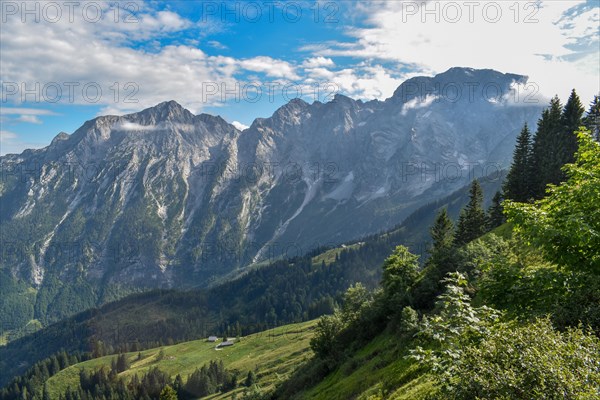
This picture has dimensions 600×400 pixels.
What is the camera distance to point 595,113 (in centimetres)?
7500

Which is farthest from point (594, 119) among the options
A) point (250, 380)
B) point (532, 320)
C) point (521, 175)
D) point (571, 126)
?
point (250, 380)

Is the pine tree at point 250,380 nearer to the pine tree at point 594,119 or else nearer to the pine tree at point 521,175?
the pine tree at point 521,175

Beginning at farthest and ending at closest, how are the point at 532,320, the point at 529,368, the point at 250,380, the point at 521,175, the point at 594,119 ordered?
1. the point at 250,380
2. the point at 521,175
3. the point at 594,119
4. the point at 532,320
5. the point at 529,368

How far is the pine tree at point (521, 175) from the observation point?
79.7 meters

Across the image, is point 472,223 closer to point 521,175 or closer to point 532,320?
point 521,175

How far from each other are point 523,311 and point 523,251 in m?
29.6

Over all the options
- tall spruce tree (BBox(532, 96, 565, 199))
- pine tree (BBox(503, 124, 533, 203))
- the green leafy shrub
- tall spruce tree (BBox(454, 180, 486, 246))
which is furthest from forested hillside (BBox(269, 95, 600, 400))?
pine tree (BBox(503, 124, 533, 203))

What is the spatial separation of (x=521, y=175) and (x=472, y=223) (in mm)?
17326

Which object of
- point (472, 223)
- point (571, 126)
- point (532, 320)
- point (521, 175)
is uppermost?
→ point (571, 126)

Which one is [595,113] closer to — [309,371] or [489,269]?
[309,371]

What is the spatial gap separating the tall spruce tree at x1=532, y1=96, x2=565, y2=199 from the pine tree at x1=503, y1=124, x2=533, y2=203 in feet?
3.48

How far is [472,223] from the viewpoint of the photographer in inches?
3012

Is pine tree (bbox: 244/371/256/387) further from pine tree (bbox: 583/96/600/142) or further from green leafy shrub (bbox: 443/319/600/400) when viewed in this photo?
green leafy shrub (bbox: 443/319/600/400)

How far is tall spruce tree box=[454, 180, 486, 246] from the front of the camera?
2975 inches
